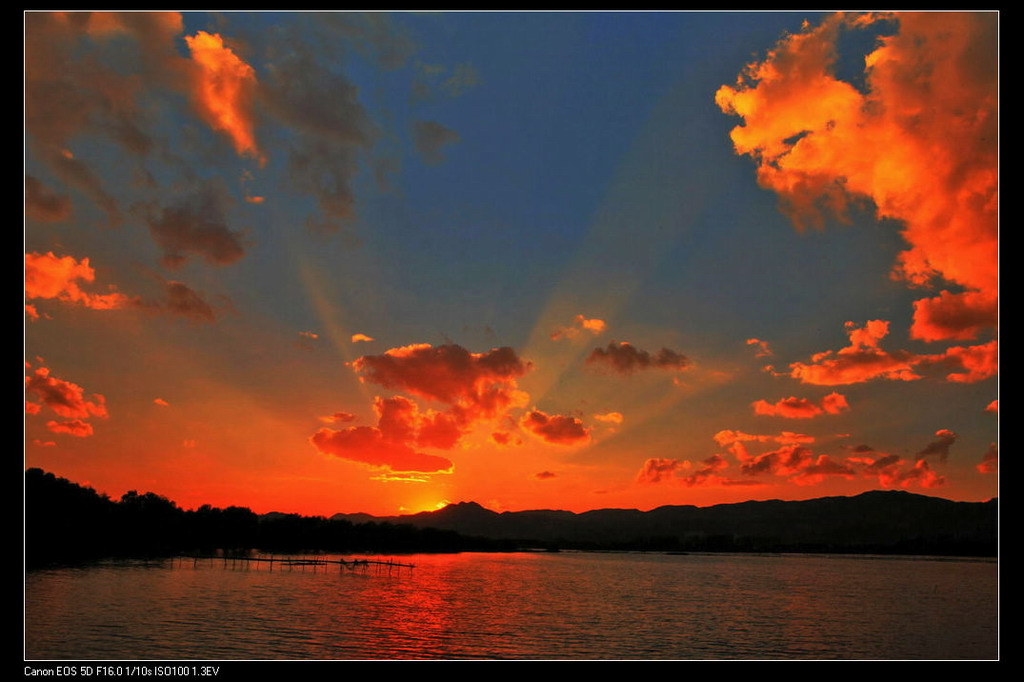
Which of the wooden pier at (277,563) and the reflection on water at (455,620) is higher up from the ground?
the reflection on water at (455,620)

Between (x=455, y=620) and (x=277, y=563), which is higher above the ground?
(x=455, y=620)

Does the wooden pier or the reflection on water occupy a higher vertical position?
the reflection on water

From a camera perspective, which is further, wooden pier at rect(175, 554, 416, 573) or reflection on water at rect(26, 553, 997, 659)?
wooden pier at rect(175, 554, 416, 573)

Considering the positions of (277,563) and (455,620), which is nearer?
(455,620)

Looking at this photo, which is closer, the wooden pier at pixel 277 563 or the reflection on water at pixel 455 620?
the reflection on water at pixel 455 620

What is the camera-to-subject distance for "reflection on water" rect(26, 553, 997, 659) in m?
56.4

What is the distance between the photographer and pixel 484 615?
82.8 metres

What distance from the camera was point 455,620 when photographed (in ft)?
254

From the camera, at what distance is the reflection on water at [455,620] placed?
56375 millimetres
